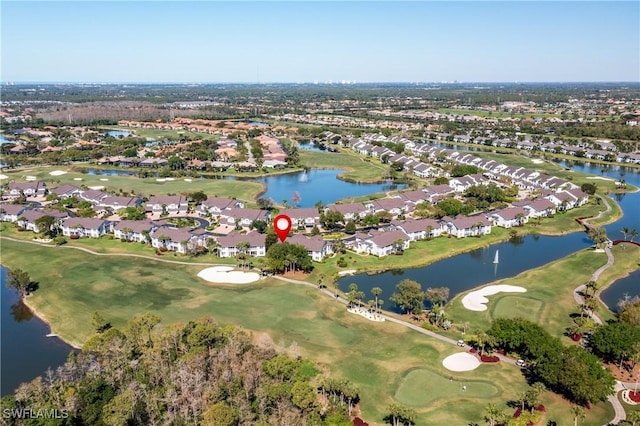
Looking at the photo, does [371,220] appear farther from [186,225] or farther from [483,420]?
[483,420]

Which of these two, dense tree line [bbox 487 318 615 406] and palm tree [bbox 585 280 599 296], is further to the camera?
palm tree [bbox 585 280 599 296]

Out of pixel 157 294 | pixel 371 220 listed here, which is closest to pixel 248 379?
pixel 157 294

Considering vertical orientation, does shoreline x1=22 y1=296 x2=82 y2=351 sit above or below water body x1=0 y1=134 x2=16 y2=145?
below

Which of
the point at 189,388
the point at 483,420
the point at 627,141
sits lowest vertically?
the point at 483,420

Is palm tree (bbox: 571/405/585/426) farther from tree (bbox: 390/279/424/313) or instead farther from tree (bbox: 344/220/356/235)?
tree (bbox: 344/220/356/235)

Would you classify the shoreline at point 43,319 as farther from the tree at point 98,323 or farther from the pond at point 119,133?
the pond at point 119,133

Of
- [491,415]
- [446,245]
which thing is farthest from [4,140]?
[491,415]

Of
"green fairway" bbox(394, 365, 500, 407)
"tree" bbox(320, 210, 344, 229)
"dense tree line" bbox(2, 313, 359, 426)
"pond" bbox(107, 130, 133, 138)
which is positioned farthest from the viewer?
"pond" bbox(107, 130, 133, 138)

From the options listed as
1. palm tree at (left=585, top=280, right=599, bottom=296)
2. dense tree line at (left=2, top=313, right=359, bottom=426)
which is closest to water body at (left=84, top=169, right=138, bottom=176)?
dense tree line at (left=2, top=313, right=359, bottom=426)
